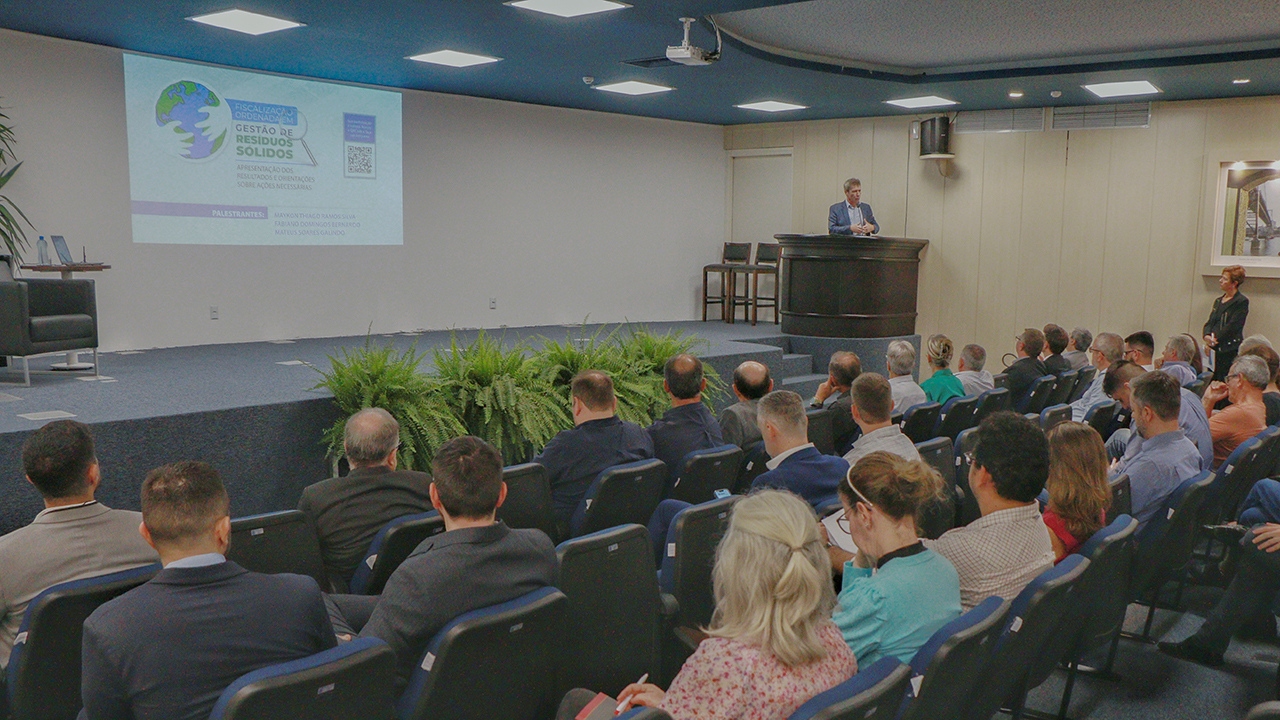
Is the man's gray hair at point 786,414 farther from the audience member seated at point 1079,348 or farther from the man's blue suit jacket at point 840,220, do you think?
the man's blue suit jacket at point 840,220

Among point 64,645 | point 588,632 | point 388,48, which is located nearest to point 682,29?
point 388,48

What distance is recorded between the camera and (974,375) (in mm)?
6434

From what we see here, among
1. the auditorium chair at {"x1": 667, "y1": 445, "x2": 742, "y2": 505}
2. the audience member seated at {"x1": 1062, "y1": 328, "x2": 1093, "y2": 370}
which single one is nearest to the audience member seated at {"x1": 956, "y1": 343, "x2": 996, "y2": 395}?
the audience member seated at {"x1": 1062, "y1": 328, "x2": 1093, "y2": 370}

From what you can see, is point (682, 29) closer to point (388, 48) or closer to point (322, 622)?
point (388, 48)

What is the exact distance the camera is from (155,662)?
1.89m

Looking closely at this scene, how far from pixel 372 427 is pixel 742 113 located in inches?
351

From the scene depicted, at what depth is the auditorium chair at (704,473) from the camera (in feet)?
12.8

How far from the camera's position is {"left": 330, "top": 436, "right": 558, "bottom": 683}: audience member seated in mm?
2217

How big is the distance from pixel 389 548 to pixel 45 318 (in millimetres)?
4269

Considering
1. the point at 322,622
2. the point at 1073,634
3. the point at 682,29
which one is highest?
the point at 682,29

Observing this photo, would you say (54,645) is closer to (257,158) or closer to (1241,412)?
(1241,412)

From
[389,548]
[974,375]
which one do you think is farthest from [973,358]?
[389,548]

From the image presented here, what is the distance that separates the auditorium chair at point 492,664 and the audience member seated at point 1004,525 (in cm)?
109

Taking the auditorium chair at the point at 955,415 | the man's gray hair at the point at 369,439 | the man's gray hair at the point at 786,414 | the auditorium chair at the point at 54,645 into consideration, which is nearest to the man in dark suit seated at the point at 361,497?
the man's gray hair at the point at 369,439
